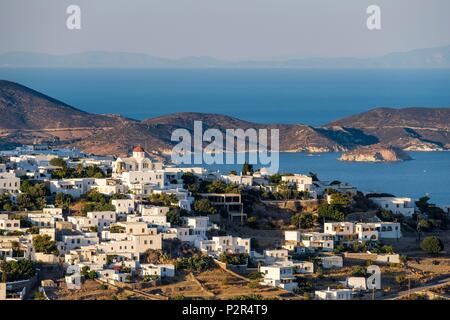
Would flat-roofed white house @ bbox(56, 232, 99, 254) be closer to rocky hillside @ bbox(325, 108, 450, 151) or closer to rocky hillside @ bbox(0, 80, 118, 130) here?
rocky hillside @ bbox(0, 80, 118, 130)

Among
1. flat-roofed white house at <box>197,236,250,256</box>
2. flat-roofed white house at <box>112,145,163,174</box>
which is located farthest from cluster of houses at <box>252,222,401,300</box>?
flat-roofed white house at <box>112,145,163,174</box>

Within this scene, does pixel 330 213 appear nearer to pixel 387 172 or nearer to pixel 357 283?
pixel 357 283

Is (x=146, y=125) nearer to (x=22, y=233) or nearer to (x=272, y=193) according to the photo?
(x=272, y=193)

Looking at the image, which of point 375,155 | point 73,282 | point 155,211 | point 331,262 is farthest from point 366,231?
point 375,155

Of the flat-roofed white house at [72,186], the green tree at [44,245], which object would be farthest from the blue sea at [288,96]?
the green tree at [44,245]

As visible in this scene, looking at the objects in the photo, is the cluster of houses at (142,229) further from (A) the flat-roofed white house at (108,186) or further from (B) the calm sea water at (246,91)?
(B) the calm sea water at (246,91)

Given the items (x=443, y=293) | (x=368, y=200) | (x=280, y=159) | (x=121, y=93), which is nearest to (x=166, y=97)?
(x=121, y=93)
